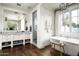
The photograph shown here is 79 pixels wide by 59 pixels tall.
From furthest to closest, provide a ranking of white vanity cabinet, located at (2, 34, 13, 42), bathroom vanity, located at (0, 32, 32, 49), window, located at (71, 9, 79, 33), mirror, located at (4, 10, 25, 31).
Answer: white vanity cabinet, located at (2, 34, 13, 42)
bathroom vanity, located at (0, 32, 32, 49)
mirror, located at (4, 10, 25, 31)
window, located at (71, 9, 79, 33)

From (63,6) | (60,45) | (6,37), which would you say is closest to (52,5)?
(63,6)

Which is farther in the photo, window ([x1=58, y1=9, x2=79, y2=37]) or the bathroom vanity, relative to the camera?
the bathroom vanity

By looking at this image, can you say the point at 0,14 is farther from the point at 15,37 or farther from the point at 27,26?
the point at 15,37

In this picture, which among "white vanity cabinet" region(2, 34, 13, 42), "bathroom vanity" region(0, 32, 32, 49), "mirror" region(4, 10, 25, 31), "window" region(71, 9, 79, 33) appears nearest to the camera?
"window" region(71, 9, 79, 33)

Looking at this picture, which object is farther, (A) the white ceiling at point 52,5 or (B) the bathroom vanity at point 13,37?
(B) the bathroom vanity at point 13,37

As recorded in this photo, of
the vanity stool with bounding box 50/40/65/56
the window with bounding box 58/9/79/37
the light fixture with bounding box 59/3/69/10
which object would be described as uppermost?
the light fixture with bounding box 59/3/69/10

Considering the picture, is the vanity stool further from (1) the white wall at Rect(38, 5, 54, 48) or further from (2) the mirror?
(2) the mirror

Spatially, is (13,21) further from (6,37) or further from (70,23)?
(70,23)

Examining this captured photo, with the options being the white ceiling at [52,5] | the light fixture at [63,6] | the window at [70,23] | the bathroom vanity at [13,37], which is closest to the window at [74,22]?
the window at [70,23]

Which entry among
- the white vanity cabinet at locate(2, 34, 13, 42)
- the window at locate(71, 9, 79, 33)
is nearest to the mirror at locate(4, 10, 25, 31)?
the white vanity cabinet at locate(2, 34, 13, 42)

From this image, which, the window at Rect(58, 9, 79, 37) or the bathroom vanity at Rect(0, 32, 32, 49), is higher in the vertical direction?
the window at Rect(58, 9, 79, 37)

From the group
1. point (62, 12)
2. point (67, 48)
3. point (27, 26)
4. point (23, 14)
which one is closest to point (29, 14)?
point (23, 14)

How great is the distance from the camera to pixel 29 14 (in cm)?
123

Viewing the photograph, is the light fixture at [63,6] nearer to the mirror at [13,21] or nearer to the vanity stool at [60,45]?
the vanity stool at [60,45]
